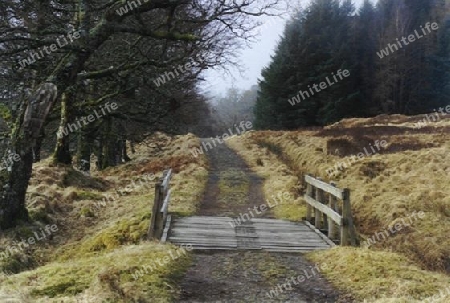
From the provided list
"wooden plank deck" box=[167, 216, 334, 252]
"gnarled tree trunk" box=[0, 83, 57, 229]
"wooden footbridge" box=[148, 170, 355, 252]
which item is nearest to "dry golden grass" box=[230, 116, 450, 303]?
"wooden footbridge" box=[148, 170, 355, 252]

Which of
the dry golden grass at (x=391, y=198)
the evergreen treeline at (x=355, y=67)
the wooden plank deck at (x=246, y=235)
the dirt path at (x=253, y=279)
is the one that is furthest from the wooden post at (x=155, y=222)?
the evergreen treeline at (x=355, y=67)

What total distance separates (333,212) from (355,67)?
36508 millimetres

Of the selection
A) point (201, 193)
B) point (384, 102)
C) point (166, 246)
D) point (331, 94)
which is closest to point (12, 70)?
point (201, 193)

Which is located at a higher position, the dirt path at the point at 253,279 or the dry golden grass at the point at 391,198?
the dirt path at the point at 253,279

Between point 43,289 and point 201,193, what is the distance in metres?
8.95

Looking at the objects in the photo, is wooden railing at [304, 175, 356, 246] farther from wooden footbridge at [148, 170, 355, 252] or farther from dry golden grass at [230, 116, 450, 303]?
dry golden grass at [230, 116, 450, 303]

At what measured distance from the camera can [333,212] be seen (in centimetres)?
910

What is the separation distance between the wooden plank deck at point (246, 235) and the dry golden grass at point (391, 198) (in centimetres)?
91

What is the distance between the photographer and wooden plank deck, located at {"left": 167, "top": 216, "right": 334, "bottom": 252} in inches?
340

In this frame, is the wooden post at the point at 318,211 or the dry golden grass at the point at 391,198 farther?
the wooden post at the point at 318,211

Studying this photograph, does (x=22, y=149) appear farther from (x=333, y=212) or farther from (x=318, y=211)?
(x=318, y=211)

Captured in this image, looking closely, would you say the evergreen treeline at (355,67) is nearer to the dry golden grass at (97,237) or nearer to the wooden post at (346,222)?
the dry golden grass at (97,237)

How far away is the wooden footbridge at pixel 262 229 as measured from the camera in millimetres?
8555

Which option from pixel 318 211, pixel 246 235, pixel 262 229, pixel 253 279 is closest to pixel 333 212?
pixel 318 211
